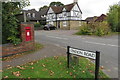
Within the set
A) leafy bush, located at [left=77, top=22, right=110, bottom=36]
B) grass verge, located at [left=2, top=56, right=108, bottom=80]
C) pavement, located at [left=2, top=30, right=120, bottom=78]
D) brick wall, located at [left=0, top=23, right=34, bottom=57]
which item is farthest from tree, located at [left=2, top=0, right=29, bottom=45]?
leafy bush, located at [left=77, top=22, right=110, bottom=36]

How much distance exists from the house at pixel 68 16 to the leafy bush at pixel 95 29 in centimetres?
1348

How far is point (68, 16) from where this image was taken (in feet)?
108

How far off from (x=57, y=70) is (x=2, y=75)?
2.09m

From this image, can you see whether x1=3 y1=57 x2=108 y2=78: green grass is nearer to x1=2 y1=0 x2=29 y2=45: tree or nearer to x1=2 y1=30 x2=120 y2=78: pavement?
x1=2 y1=30 x2=120 y2=78: pavement

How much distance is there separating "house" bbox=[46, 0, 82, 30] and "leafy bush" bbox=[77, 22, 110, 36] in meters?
13.5

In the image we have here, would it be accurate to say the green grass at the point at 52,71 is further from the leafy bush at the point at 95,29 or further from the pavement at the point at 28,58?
the leafy bush at the point at 95,29

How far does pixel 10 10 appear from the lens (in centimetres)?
704

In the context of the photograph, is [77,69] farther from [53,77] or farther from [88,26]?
[88,26]

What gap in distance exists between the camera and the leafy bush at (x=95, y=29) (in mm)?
17734

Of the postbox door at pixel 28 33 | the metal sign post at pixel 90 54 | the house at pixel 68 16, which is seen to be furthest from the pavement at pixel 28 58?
the house at pixel 68 16

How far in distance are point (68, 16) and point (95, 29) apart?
15672 millimetres

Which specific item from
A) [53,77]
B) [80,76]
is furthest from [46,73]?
[80,76]

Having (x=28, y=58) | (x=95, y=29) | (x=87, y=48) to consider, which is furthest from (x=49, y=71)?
(x=95, y=29)

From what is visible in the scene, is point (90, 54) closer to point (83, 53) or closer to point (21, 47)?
point (83, 53)
